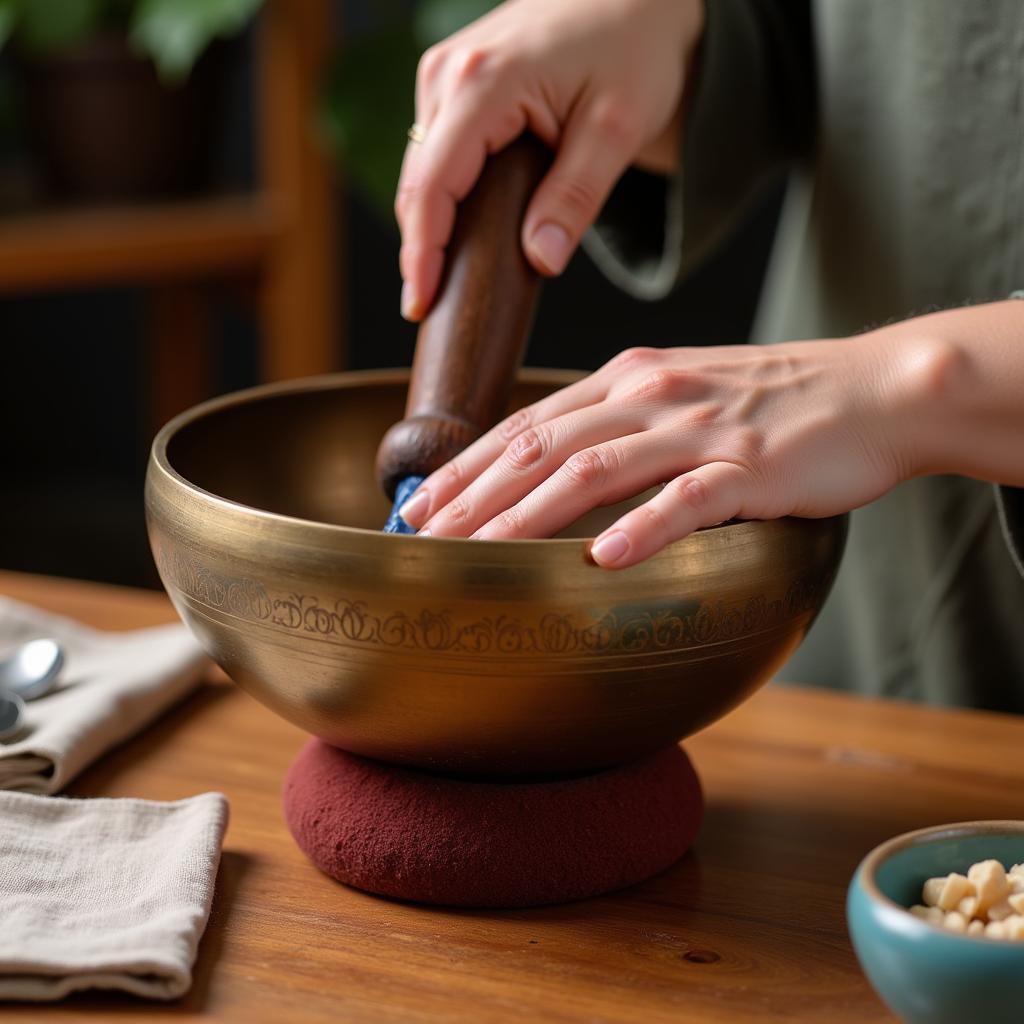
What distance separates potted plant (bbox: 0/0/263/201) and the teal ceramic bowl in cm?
182

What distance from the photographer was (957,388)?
0.75 metres

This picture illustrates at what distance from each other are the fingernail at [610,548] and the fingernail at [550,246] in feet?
1.03

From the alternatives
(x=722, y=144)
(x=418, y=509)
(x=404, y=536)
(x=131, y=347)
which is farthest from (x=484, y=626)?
(x=131, y=347)

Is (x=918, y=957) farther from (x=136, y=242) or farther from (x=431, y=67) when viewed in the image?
(x=136, y=242)

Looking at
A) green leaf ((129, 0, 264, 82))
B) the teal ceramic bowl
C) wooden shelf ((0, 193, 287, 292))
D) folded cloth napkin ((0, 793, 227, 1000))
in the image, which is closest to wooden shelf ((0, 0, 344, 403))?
wooden shelf ((0, 193, 287, 292))

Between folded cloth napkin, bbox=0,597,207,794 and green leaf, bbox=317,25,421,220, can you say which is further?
green leaf, bbox=317,25,421,220

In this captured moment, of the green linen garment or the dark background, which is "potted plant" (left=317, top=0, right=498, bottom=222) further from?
the green linen garment

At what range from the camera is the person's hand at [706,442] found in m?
0.70

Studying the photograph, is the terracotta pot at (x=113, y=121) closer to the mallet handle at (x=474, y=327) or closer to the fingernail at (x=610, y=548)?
the mallet handle at (x=474, y=327)

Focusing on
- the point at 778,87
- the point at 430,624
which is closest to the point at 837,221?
the point at 778,87

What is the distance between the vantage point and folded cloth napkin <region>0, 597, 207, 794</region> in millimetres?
815

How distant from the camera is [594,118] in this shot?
95 centimetres

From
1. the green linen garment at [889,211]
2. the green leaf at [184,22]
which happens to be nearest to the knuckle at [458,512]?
the green linen garment at [889,211]

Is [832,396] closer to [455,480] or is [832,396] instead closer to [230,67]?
[455,480]
